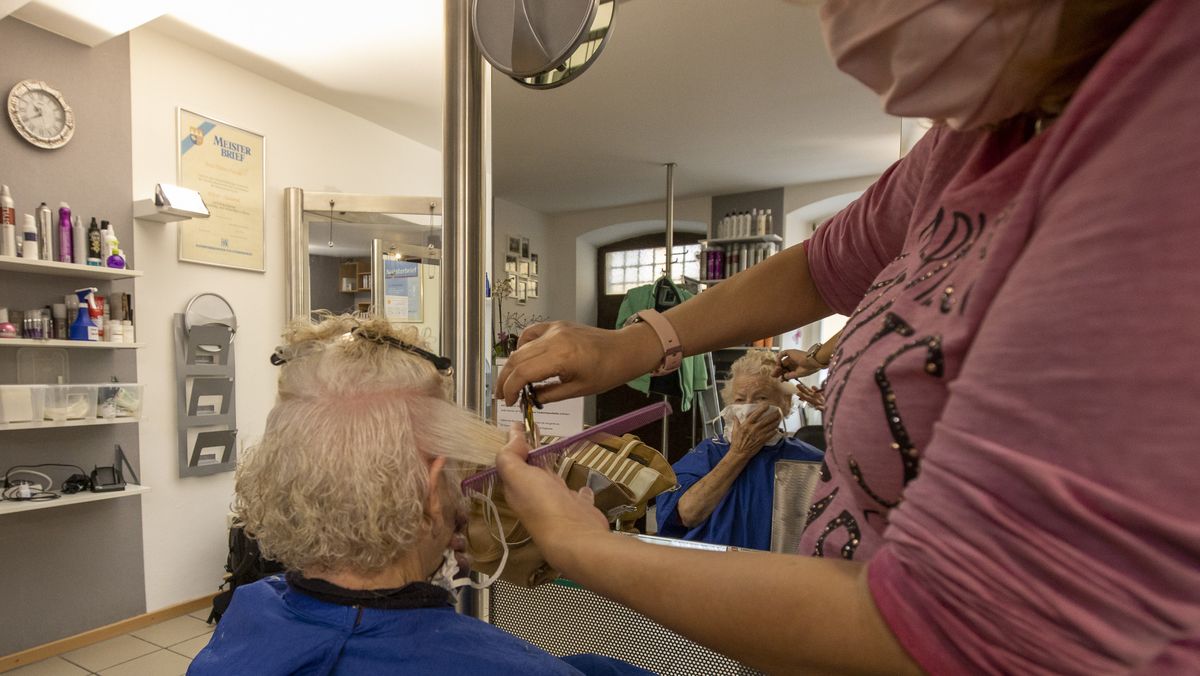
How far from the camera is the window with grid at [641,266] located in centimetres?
835

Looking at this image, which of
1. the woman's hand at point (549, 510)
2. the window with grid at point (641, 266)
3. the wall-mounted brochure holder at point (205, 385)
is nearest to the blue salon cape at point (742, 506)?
the woman's hand at point (549, 510)

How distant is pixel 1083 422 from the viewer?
1.08 feet

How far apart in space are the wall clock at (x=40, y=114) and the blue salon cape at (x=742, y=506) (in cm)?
374

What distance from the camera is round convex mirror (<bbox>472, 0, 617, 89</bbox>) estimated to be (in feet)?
4.13

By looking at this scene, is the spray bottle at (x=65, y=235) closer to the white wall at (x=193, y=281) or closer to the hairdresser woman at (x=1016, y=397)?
the white wall at (x=193, y=281)

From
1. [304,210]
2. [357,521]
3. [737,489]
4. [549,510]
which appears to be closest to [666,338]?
[549,510]

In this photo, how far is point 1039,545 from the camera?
340 mm

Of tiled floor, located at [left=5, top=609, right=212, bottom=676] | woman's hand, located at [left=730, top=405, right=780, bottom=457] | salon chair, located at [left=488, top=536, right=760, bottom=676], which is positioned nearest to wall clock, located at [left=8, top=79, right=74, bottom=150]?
tiled floor, located at [left=5, top=609, right=212, bottom=676]

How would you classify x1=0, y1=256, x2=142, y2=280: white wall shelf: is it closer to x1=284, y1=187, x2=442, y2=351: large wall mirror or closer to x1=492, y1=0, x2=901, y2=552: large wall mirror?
x1=284, y1=187, x2=442, y2=351: large wall mirror

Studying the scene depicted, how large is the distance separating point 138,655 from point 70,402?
4.71 ft

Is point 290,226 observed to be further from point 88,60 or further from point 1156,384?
point 1156,384

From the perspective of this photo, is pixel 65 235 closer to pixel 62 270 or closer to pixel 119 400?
pixel 62 270

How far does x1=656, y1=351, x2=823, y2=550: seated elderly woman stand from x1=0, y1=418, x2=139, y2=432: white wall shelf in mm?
3039

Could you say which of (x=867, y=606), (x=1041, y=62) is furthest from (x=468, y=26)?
(x=867, y=606)
